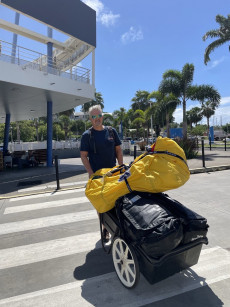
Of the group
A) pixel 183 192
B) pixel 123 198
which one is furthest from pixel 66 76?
pixel 123 198

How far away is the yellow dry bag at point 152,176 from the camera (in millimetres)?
2359

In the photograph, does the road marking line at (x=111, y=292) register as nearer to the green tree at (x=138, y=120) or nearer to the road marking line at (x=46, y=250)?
the road marking line at (x=46, y=250)

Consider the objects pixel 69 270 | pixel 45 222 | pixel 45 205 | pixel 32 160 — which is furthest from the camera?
pixel 32 160

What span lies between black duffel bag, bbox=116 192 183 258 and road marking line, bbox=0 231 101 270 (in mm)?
1481

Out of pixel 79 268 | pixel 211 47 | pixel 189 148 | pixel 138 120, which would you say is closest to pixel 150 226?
pixel 79 268

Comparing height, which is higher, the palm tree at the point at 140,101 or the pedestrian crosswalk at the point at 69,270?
the palm tree at the point at 140,101

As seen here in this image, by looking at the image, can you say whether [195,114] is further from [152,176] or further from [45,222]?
[152,176]

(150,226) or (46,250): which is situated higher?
(150,226)

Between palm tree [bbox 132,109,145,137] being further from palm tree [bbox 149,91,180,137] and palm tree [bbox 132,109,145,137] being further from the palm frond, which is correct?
the palm frond

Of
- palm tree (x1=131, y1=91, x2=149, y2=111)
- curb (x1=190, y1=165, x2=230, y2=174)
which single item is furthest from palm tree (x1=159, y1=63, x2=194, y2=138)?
palm tree (x1=131, y1=91, x2=149, y2=111)

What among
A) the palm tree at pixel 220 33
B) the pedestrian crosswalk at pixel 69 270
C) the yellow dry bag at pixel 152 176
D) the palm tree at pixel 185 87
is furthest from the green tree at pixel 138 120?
the yellow dry bag at pixel 152 176

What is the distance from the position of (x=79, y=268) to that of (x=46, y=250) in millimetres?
791

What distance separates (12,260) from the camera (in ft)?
10.6

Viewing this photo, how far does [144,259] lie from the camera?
209 cm
